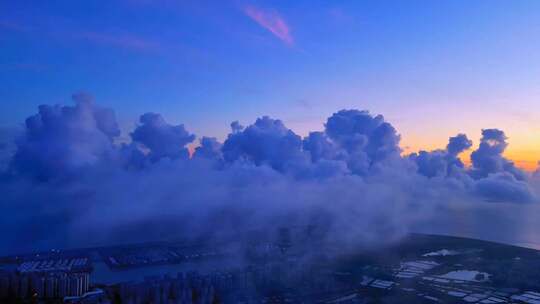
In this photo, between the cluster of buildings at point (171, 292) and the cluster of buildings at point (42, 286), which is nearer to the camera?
the cluster of buildings at point (171, 292)

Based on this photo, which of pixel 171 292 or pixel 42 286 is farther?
pixel 42 286

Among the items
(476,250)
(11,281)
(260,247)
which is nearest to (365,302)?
(260,247)

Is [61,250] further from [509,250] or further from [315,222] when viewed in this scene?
[509,250]

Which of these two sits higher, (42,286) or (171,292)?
(42,286)

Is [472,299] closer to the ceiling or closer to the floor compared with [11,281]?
closer to the floor

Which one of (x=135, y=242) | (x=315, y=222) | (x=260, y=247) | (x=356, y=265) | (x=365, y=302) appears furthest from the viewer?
(x=315, y=222)

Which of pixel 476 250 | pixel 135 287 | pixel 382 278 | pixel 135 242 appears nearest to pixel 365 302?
pixel 382 278

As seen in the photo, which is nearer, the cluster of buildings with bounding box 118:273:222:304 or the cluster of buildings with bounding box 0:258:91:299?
the cluster of buildings with bounding box 118:273:222:304

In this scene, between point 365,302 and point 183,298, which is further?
point 365,302

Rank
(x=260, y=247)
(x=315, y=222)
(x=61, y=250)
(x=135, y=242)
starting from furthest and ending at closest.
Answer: (x=315, y=222), (x=135, y=242), (x=61, y=250), (x=260, y=247)
